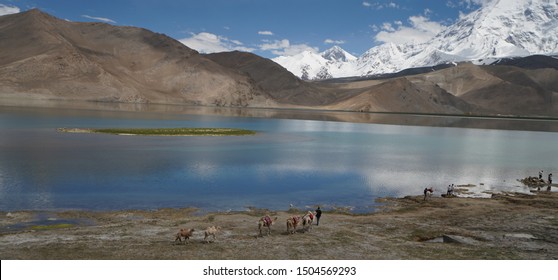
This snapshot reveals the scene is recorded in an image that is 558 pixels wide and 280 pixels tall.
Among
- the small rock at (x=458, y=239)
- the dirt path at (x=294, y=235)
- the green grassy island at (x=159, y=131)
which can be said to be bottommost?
the dirt path at (x=294, y=235)

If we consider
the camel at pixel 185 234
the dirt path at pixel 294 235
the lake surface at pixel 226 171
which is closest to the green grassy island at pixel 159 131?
the lake surface at pixel 226 171

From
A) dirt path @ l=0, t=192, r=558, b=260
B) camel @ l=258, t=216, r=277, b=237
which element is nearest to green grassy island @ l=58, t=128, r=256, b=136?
dirt path @ l=0, t=192, r=558, b=260

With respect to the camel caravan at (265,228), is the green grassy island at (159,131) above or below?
above

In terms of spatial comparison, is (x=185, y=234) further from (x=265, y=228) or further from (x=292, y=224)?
(x=292, y=224)

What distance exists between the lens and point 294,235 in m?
27.8

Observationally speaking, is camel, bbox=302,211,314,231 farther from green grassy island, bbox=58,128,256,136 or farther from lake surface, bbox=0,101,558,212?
green grassy island, bbox=58,128,256,136

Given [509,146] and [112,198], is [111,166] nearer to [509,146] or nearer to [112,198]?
[112,198]

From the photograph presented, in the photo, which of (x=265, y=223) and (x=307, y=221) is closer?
(x=265, y=223)

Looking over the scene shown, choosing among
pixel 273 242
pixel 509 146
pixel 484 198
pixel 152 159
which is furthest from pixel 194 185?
pixel 509 146

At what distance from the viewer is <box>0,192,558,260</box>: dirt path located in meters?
23.3

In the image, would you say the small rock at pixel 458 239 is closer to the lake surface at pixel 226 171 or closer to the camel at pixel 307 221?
the camel at pixel 307 221

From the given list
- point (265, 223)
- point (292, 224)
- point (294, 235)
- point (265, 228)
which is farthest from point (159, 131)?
point (294, 235)

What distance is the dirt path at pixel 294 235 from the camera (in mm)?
23344

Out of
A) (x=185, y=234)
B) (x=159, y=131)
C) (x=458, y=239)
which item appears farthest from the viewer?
(x=159, y=131)
